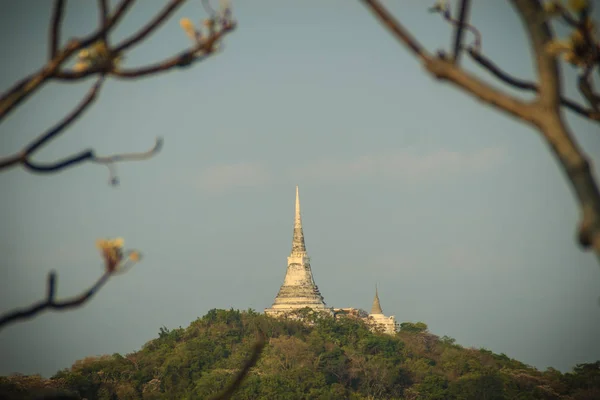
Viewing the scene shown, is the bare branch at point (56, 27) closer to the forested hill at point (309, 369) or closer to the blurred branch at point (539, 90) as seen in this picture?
the blurred branch at point (539, 90)

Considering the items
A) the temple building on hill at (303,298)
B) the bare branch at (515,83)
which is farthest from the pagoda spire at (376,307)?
the bare branch at (515,83)

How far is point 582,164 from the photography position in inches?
167

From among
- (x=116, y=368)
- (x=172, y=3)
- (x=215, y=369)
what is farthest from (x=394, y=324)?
(x=172, y=3)

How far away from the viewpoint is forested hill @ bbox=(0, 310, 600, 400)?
6581 cm

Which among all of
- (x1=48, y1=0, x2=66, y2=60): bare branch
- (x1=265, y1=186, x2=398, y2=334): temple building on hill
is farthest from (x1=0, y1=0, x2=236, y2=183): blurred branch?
(x1=265, y1=186, x2=398, y2=334): temple building on hill

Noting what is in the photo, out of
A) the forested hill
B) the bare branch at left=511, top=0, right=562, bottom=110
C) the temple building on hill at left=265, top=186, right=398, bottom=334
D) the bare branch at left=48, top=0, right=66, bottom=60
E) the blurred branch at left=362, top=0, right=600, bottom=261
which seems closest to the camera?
the blurred branch at left=362, top=0, right=600, bottom=261

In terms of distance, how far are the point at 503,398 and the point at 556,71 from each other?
65.1 m

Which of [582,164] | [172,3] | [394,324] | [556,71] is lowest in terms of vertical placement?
[582,164]

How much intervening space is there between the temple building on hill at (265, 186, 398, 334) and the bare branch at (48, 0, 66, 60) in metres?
82.8

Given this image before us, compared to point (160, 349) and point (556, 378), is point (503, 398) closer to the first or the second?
point (556, 378)

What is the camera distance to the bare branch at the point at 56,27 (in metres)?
5.27

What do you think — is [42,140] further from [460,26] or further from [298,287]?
[298,287]

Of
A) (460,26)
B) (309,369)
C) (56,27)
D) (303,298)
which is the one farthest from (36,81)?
(303,298)

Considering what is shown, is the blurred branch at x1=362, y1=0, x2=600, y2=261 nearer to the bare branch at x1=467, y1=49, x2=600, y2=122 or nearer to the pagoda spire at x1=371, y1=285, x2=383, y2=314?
the bare branch at x1=467, y1=49, x2=600, y2=122
